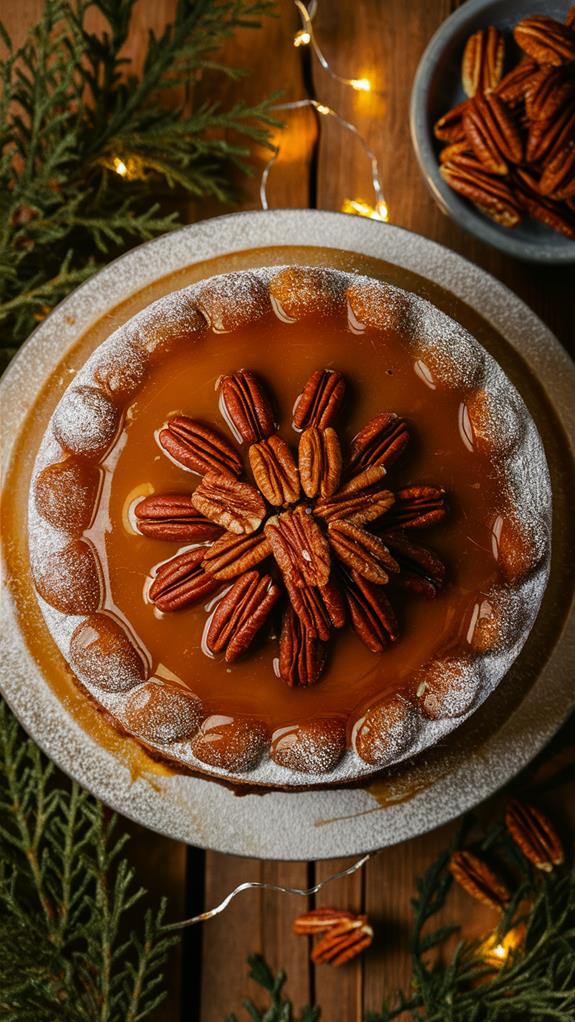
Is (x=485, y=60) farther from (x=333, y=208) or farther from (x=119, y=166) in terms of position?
(x=119, y=166)

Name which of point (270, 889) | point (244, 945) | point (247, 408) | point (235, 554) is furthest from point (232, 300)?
point (244, 945)

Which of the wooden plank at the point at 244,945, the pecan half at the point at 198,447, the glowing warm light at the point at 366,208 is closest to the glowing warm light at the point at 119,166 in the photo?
the glowing warm light at the point at 366,208

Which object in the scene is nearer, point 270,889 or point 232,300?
point 232,300

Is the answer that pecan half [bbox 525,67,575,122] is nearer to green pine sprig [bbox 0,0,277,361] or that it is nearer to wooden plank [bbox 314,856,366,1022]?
green pine sprig [bbox 0,0,277,361]

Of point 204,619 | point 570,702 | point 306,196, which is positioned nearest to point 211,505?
point 204,619

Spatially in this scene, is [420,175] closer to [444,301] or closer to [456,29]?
[456,29]

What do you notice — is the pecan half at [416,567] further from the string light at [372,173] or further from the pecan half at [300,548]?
the string light at [372,173]
